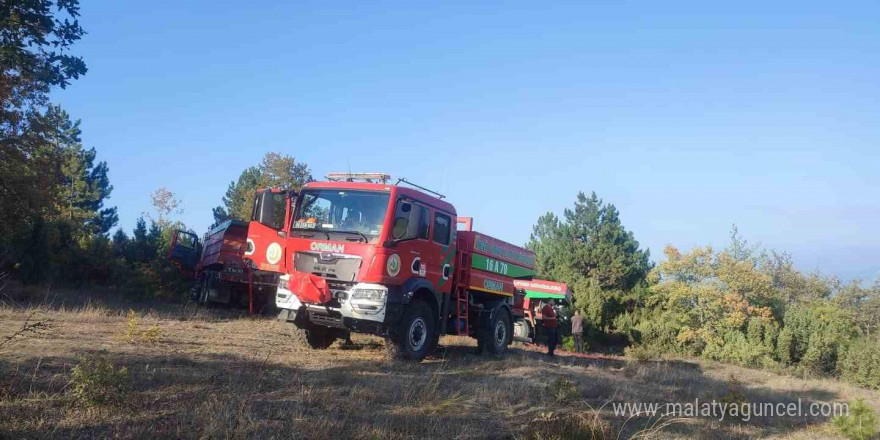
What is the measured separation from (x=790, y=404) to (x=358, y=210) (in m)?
7.96

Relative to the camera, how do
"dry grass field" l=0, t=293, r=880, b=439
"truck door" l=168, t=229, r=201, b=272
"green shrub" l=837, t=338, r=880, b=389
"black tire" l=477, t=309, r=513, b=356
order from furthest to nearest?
"green shrub" l=837, t=338, r=880, b=389, "truck door" l=168, t=229, r=201, b=272, "black tire" l=477, t=309, r=513, b=356, "dry grass field" l=0, t=293, r=880, b=439

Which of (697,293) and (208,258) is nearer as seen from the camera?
(208,258)

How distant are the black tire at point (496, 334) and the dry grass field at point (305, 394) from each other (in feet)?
3.57

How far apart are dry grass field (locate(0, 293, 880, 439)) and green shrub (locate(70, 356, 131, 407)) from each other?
3 cm

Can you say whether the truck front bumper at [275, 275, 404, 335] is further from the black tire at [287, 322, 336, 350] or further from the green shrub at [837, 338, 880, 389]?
the green shrub at [837, 338, 880, 389]

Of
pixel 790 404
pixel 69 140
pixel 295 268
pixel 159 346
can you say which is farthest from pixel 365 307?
pixel 69 140

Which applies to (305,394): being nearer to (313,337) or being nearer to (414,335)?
(414,335)

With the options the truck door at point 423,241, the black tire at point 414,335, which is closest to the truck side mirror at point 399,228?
the truck door at point 423,241

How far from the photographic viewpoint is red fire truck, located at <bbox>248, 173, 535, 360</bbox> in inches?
378

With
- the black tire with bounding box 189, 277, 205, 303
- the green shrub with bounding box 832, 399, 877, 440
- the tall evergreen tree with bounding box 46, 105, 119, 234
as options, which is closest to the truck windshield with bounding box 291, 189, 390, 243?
the green shrub with bounding box 832, 399, 877, 440

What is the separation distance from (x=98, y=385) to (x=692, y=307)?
105 feet

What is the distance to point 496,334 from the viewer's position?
13164mm

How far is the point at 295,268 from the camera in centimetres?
1027

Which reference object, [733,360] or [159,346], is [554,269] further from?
[159,346]
